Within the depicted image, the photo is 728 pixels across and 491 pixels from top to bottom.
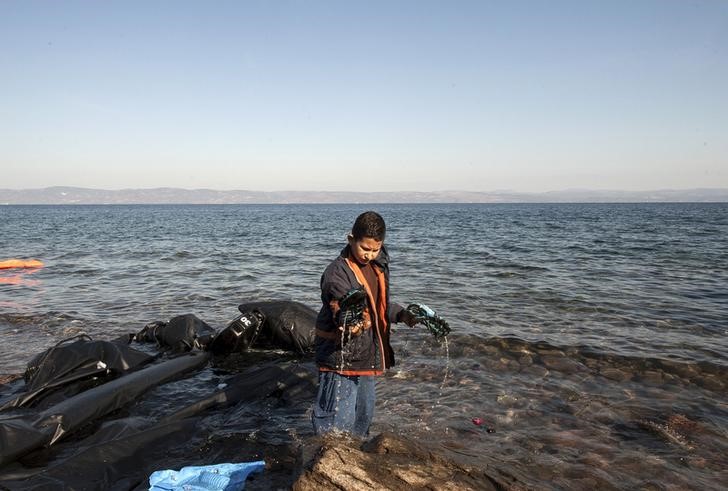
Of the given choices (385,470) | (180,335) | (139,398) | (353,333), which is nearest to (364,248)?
(353,333)

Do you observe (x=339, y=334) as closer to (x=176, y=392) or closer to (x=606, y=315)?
(x=176, y=392)

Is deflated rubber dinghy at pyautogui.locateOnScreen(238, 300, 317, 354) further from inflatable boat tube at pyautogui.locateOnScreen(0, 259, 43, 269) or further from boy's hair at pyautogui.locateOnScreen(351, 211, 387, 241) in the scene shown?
inflatable boat tube at pyautogui.locateOnScreen(0, 259, 43, 269)

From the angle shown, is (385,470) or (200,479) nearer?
(385,470)

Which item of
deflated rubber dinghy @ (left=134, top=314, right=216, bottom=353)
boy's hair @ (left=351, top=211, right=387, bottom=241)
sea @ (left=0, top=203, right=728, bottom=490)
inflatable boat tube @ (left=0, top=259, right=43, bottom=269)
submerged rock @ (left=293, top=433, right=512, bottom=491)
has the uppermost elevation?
boy's hair @ (left=351, top=211, right=387, bottom=241)

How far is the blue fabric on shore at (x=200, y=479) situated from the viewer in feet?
11.8

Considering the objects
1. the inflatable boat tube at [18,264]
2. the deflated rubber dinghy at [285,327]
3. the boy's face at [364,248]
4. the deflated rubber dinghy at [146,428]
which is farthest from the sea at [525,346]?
the boy's face at [364,248]

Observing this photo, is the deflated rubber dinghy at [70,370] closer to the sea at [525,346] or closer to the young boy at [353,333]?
the sea at [525,346]

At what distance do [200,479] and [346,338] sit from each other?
5.18 ft

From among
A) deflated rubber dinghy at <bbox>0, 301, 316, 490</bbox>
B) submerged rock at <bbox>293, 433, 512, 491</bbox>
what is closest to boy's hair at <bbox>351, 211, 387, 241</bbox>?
submerged rock at <bbox>293, 433, 512, 491</bbox>

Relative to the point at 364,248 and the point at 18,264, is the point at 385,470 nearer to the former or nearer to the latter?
the point at 364,248

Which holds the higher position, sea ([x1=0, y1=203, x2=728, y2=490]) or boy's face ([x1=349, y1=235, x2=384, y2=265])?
boy's face ([x1=349, y1=235, x2=384, y2=265])

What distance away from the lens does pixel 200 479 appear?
3.67 meters

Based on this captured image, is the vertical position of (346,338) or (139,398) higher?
(346,338)

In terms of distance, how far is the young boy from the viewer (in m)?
3.66
